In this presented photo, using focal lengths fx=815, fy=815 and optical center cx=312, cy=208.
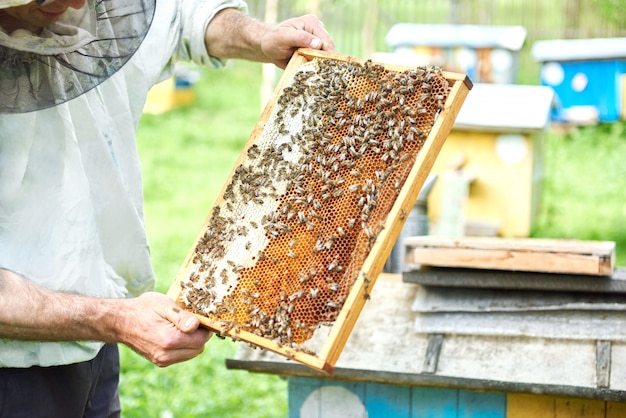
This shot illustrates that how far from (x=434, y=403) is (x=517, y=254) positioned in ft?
2.36

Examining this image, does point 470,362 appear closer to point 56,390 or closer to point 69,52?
point 56,390

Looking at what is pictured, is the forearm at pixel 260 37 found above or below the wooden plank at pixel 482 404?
above

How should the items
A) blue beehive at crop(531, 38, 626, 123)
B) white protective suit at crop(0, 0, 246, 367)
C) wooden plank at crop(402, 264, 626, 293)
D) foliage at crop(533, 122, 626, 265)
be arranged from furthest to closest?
blue beehive at crop(531, 38, 626, 123)
foliage at crop(533, 122, 626, 265)
wooden plank at crop(402, 264, 626, 293)
white protective suit at crop(0, 0, 246, 367)

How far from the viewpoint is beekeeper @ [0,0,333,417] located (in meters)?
2.47

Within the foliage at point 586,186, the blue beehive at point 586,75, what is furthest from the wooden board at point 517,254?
the blue beehive at point 586,75

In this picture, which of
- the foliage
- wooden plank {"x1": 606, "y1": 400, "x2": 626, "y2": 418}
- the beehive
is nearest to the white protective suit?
the beehive

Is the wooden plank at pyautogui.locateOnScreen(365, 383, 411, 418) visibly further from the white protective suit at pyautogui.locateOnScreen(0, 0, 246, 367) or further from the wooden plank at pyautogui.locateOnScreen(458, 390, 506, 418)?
the white protective suit at pyautogui.locateOnScreen(0, 0, 246, 367)

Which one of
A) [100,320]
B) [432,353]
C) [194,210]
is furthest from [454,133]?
[100,320]

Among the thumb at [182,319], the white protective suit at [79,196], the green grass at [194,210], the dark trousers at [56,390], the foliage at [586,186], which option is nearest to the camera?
the thumb at [182,319]

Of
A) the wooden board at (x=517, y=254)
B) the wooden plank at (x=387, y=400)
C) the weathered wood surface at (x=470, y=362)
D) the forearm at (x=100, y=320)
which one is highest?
the wooden board at (x=517, y=254)

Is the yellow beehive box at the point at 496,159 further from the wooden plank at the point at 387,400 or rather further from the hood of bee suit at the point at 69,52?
the hood of bee suit at the point at 69,52

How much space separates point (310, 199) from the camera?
8.94 feet

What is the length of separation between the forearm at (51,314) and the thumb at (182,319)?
181 mm

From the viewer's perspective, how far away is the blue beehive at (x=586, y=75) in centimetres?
1093
